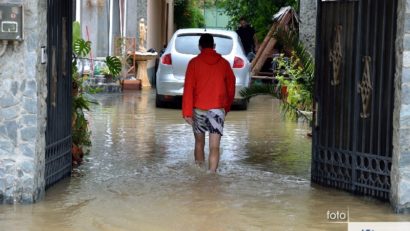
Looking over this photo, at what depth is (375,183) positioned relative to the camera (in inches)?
323

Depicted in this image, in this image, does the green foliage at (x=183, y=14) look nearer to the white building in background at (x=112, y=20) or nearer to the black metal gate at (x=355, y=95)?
the white building in background at (x=112, y=20)

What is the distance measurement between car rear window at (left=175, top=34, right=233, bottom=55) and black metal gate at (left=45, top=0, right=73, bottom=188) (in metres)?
7.08

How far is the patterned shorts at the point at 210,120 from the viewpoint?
31.6 ft

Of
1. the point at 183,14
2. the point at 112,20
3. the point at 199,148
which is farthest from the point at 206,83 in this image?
the point at 183,14

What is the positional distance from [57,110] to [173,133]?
4.54 meters

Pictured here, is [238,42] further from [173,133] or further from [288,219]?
[288,219]

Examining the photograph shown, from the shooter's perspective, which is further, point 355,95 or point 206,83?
point 206,83

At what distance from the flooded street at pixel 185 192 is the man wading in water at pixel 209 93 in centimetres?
51

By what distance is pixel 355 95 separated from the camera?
8.41m

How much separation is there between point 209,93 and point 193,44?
278 inches

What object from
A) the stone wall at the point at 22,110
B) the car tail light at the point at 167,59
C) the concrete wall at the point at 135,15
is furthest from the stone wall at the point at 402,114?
the concrete wall at the point at 135,15

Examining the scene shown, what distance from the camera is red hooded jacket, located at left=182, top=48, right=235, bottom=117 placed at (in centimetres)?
962

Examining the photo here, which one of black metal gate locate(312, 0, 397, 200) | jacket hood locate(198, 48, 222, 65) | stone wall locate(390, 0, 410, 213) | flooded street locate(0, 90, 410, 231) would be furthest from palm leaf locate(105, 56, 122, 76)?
stone wall locate(390, 0, 410, 213)

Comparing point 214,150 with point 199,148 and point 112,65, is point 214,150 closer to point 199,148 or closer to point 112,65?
point 199,148
